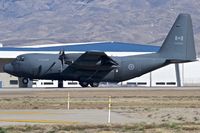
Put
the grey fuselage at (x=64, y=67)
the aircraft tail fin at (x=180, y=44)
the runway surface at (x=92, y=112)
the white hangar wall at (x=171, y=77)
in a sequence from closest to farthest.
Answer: the runway surface at (x=92, y=112) → the grey fuselage at (x=64, y=67) → the aircraft tail fin at (x=180, y=44) → the white hangar wall at (x=171, y=77)

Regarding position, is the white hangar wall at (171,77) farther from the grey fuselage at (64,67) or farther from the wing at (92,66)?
the wing at (92,66)

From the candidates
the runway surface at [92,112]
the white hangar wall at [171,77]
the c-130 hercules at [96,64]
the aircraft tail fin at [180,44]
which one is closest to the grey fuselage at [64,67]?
the c-130 hercules at [96,64]

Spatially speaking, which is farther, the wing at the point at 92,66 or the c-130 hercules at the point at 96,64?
the wing at the point at 92,66

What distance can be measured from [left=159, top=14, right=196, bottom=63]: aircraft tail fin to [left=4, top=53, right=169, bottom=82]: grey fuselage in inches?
57.6

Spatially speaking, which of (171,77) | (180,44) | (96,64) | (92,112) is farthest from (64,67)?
(92,112)

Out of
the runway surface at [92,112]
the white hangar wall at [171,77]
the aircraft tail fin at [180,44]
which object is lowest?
the runway surface at [92,112]

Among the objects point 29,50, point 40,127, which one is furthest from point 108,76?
point 40,127

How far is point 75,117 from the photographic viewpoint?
39.0 metres

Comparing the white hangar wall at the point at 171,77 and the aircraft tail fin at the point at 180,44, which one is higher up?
the aircraft tail fin at the point at 180,44

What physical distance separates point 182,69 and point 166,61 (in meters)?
20.0

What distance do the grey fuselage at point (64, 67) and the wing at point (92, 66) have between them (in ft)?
0.82

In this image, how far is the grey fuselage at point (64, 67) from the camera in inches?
3258

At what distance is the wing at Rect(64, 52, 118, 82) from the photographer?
8444cm

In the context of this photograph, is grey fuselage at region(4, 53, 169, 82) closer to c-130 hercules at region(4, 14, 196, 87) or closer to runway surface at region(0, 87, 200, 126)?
c-130 hercules at region(4, 14, 196, 87)
